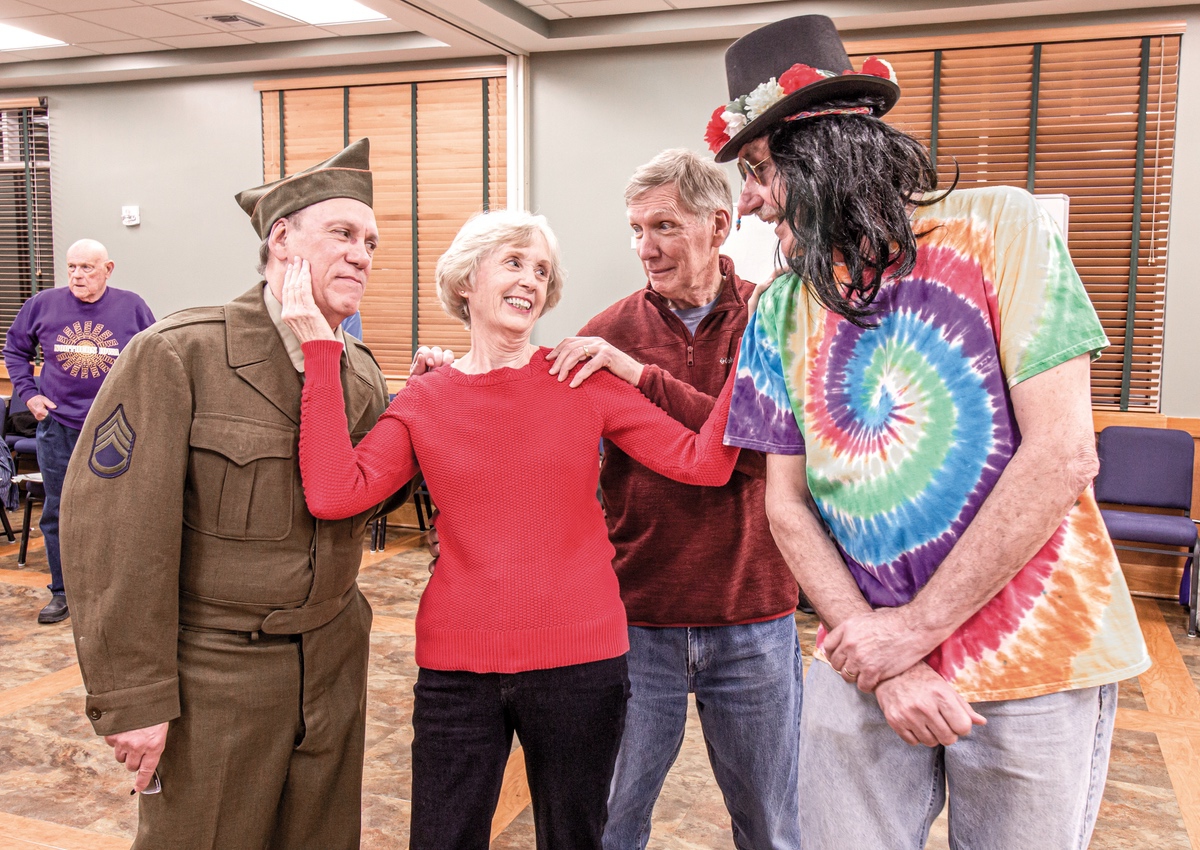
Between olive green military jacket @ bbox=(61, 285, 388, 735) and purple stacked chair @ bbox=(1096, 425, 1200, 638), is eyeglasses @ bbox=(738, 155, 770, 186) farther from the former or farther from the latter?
purple stacked chair @ bbox=(1096, 425, 1200, 638)

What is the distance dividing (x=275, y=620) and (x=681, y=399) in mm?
841

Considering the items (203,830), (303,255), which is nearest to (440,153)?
(303,255)

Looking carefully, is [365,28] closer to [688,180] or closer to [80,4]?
[80,4]

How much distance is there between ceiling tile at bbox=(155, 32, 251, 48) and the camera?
6.60 m

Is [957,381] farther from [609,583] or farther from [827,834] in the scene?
[609,583]

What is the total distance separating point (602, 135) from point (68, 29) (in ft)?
12.2

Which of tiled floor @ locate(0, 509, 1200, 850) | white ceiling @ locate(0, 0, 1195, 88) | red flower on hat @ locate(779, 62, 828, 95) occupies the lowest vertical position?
tiled floor @ locate(0, 509, 1200, 850)

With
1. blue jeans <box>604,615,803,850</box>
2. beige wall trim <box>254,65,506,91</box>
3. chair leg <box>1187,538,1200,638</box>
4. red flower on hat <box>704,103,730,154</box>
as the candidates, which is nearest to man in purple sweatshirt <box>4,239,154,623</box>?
beige wall trim <box>254,65,506,91</box>

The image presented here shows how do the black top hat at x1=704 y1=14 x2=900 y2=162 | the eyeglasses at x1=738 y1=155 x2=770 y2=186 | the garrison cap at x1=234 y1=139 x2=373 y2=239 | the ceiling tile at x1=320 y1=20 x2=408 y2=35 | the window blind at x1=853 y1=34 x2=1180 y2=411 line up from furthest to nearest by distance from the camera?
the ceiling tile at x1=320 y1=20 x2=408 y2=35, the window blind at x1=853 y1=34 x2=1180 y2=411, the garrison cap at x1=234 y1=139 x2=373 y2=239, the eyeglasses at x1=738 y1=155 x2=770 y2=186, the black top hat at x1=704 y1=14 x2=900 y2=162

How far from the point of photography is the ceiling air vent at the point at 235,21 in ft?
20.1

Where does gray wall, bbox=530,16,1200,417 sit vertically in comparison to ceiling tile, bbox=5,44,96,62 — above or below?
below

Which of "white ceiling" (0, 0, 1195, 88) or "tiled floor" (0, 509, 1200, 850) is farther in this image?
"white ceiling" (0, 0, 1195, 88)

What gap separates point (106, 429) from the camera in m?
1.53

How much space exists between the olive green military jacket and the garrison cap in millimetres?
160
